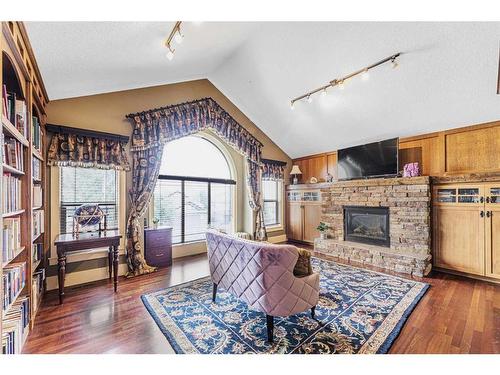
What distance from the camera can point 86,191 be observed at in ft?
11.1

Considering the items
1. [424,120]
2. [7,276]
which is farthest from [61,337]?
[424,120]

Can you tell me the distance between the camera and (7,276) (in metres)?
1.65

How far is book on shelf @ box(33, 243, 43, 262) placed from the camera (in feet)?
8.22

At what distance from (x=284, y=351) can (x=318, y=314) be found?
2.33 feet

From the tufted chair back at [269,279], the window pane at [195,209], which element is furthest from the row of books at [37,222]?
the window pane at [195,209]

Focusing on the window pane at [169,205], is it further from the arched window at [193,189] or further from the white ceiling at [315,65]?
the white ceiling at [315,65]

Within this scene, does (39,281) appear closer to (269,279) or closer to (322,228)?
(269,279)

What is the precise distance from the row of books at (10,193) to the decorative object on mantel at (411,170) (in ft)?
16.9

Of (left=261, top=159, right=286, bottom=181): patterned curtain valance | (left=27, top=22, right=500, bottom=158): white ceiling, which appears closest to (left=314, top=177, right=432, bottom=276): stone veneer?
(left=27, top=22, right=500, bottom=158): white ceiling

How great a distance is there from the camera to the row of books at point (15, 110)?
5.60ft

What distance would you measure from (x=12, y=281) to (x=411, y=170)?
526 cm

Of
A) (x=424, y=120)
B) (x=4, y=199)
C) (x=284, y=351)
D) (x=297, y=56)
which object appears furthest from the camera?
(x=424, y=120)

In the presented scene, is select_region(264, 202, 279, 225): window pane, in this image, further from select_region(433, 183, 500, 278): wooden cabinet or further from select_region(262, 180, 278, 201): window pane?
select_region(433, 183, 500, 278): wooden cabinet

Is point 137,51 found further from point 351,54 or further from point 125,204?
point 351,54
